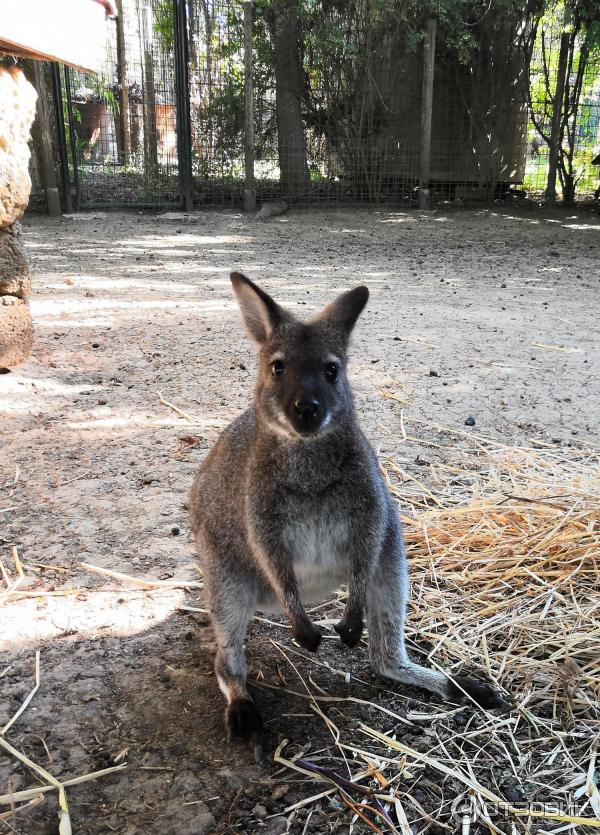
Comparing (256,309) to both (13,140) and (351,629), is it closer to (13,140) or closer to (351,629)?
(351,629)

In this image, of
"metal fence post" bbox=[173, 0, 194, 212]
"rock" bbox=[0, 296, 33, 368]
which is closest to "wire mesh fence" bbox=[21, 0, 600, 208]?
"metal fence post" bbox=[173, 0, 194, 212]

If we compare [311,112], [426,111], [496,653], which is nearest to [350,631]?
[496,653]

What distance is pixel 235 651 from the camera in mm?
1982

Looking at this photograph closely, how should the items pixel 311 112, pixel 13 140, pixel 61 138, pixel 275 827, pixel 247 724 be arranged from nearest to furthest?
pixel 275 827
pixel 247 724
pixel 13 140
pixel 61 138
pixel 311 112

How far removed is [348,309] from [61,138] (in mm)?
8504

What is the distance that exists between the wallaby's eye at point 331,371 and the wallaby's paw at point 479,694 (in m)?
0.86

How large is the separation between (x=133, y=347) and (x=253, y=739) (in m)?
3.28

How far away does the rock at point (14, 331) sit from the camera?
4.09 m

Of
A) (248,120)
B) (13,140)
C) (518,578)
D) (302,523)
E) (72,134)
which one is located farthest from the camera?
(248,120)

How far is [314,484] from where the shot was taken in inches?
76.2

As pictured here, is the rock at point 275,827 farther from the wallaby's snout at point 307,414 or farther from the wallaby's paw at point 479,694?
the wallaby's snout at point 307,414

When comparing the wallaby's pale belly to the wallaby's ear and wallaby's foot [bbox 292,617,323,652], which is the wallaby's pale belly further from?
the wallaby's ear

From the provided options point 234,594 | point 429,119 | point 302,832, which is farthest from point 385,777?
point 429,119

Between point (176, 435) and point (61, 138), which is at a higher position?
point (61, 138)
